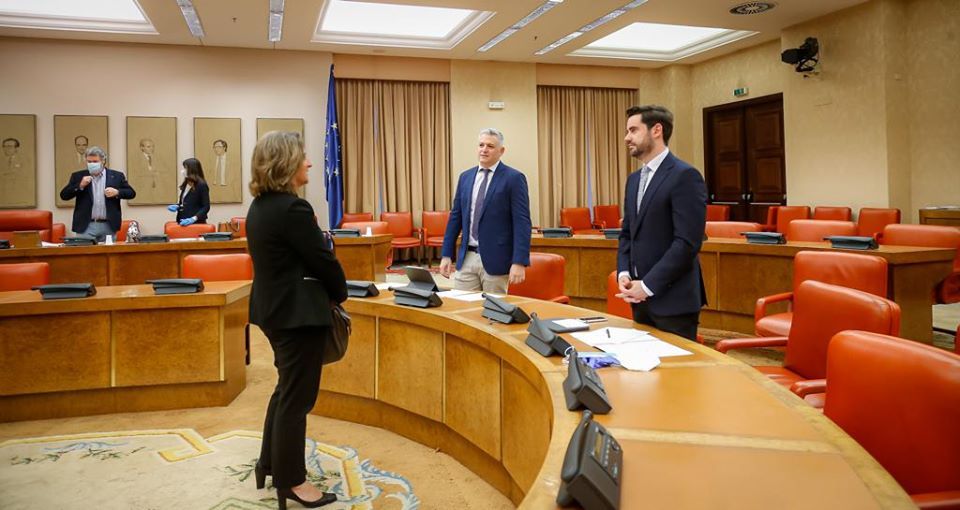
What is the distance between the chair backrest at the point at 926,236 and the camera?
470cm

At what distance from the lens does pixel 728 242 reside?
5352mm

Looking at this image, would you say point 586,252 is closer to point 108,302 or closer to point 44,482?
point 108,302

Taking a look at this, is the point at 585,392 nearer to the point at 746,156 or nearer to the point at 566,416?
the point at 566,416

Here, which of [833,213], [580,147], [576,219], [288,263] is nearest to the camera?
[288,263]

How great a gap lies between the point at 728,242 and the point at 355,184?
674cm

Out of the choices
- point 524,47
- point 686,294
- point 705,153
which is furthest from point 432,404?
point 705,153

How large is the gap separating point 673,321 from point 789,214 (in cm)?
694

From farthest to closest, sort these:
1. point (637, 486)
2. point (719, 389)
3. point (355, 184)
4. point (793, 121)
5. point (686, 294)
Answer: point (355, 184) → point (793, 121) → point (686, 294) → point (719, 389) → point (637, 486)

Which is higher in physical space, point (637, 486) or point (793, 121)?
point (793, 121)

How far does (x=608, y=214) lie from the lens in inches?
448

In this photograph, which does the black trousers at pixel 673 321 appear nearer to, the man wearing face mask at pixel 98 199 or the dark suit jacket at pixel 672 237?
the dark suit jacket at pixel 672 237

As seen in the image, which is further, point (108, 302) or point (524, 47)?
point (524, 47)

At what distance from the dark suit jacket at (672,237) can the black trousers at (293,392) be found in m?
1.41

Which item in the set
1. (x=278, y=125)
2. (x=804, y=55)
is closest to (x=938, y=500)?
(x=804, y=55)
